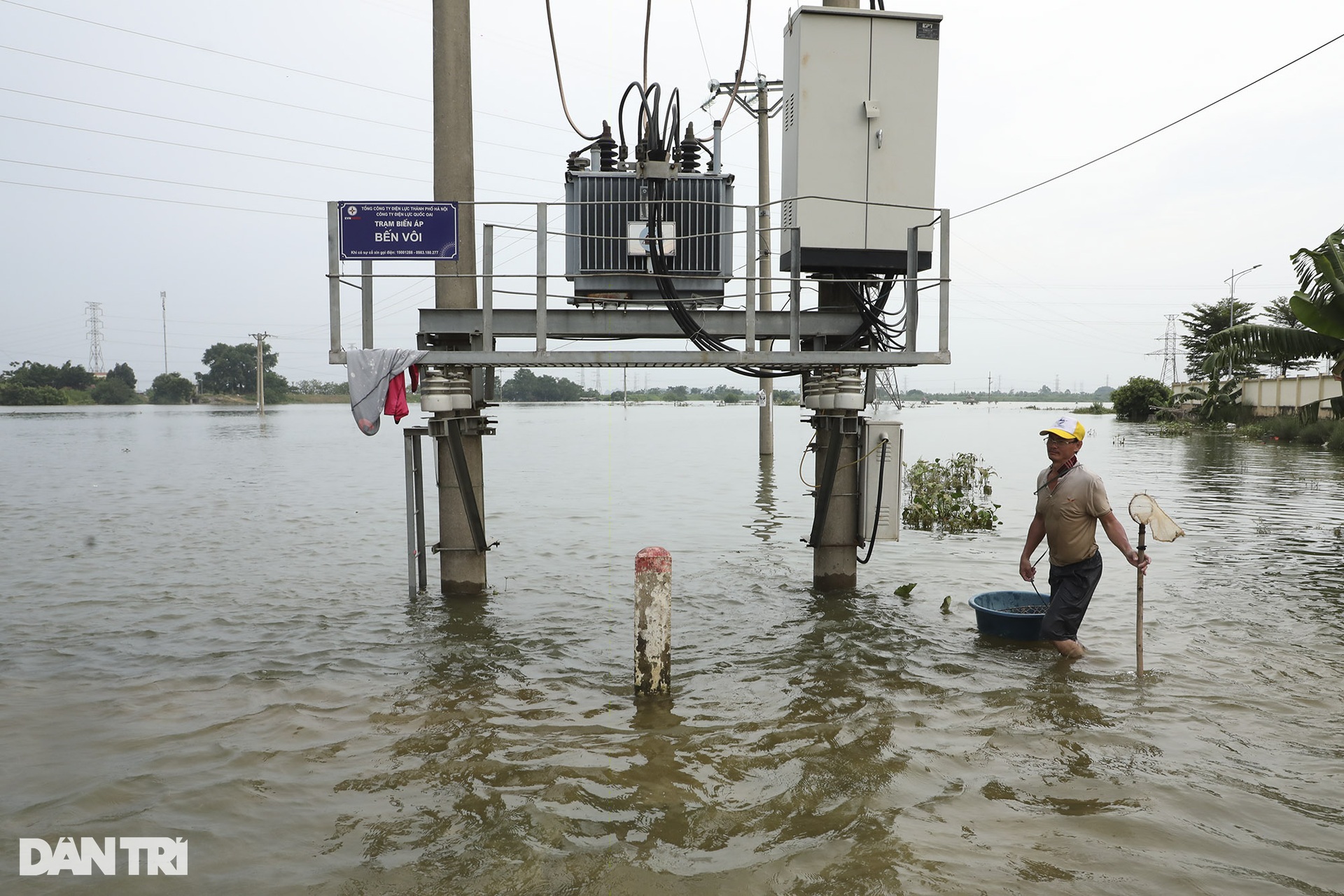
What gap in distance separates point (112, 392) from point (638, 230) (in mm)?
139092

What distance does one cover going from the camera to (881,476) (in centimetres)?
938

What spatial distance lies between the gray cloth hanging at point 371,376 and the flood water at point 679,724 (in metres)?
2.25

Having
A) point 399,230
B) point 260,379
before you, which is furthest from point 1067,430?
point 260,379

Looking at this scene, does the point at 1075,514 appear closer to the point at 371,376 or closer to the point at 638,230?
the point at 638,230

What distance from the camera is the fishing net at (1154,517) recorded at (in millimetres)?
6703

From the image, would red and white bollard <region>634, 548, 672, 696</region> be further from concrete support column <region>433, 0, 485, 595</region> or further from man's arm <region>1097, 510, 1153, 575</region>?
man's arm <region>1097, 510, 1153, 575</region>

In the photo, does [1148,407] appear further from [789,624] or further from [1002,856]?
[1002,856]

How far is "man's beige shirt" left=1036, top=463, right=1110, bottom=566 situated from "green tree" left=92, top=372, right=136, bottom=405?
142 m

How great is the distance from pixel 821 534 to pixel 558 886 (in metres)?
6.20

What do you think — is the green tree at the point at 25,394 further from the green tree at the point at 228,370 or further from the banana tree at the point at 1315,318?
the banana tree at the point at 1315,318

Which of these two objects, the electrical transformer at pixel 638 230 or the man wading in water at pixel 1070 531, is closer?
the man wading in water at pixel 1070 531

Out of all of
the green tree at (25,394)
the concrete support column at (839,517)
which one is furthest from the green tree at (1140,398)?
the green tree at (25,394)

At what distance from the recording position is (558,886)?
169 inches

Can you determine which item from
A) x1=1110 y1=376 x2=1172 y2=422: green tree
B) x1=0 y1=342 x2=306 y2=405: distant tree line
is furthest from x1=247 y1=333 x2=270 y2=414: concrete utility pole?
x1=1110 y1=376 x2=1172 y2=422: green tree
